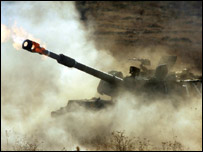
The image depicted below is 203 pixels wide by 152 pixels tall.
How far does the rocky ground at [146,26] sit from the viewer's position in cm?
2597

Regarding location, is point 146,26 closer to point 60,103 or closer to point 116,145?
point 60,103

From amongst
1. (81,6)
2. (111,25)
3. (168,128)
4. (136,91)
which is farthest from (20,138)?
(81,6)

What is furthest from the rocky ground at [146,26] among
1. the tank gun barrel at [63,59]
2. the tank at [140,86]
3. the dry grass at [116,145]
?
the dry grass at [116,145]

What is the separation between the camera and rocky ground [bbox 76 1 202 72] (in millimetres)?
25966

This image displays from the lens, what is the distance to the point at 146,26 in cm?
2991

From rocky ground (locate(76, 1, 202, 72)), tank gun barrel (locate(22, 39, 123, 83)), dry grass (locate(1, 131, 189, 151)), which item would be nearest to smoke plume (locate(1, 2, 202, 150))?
dry grass (locate(1, 131, 189, 151))

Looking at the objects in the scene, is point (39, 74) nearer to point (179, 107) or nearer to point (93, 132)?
point (93, 132)

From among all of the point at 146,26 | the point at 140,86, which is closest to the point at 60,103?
the point at 140,86

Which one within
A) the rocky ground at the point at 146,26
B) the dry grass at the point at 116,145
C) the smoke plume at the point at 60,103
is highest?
the rocky ground at the point at 146,26

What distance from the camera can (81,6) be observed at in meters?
32.6

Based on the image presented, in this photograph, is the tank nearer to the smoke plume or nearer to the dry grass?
the smoke plume

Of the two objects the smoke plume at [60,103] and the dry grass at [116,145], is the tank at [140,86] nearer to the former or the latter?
the smoke plume at [60,103]

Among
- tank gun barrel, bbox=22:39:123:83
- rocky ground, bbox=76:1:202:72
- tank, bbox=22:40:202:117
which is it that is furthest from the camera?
rocky ground, bbox=76:1:202:72

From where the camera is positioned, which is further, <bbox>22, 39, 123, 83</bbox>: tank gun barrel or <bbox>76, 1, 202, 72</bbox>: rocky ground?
<bbox>76, 1, 202, 72</bbox>: rocky ground
